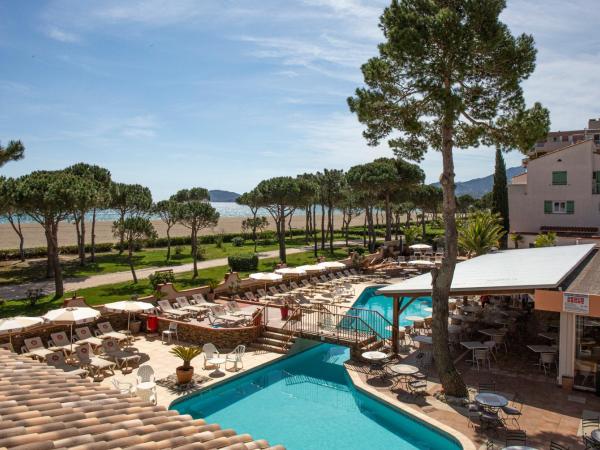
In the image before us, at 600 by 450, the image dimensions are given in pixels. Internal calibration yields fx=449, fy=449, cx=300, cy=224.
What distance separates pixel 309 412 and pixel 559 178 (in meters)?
34.0

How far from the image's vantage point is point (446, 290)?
42.4 feet

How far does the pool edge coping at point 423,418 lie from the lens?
405 inches

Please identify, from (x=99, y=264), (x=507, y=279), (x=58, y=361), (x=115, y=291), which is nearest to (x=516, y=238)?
(x=507, y=279)

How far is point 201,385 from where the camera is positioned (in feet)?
47.9

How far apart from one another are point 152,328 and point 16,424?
1600cm

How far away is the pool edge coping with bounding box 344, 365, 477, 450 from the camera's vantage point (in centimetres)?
1028

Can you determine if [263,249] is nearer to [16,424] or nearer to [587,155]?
[587,155]

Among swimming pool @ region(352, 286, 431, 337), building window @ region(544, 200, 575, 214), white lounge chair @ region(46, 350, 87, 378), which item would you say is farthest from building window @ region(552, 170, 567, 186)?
white lounge chair @ region(46, 350, 87, 378)

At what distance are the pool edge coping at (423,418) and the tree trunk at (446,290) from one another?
157cm

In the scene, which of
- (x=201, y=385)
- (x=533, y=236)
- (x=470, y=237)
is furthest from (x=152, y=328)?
(x=533, y=236)

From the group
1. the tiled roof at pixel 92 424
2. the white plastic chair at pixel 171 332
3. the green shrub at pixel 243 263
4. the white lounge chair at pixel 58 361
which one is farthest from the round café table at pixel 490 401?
the green shrub at pixel 243 263

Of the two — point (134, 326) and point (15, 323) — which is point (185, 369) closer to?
point (15, 323)

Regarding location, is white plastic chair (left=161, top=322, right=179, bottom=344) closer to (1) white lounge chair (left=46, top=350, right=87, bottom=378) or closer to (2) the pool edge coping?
(1) white lounge chair (left=46, top=350, right=87, bottom=378)

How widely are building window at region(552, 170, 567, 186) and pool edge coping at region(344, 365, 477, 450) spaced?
104 feet
